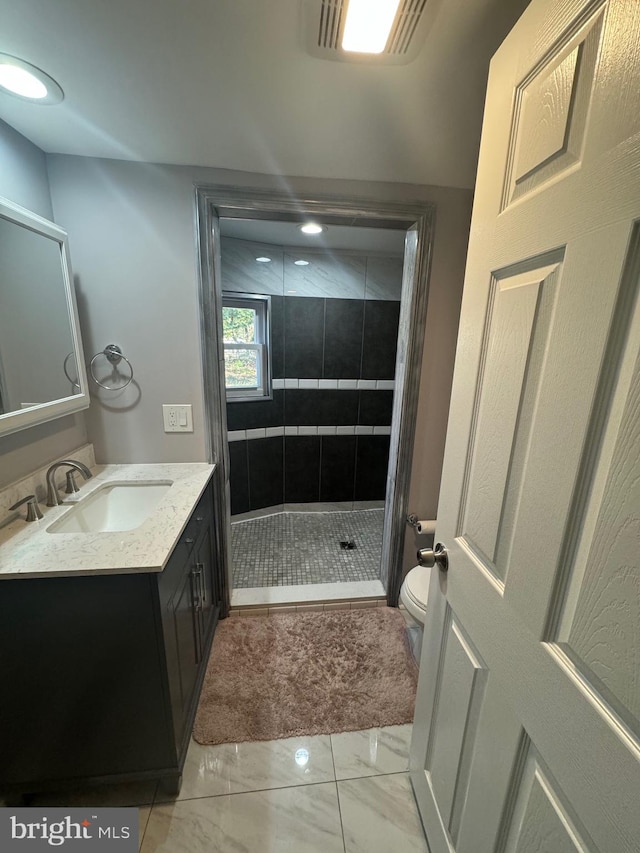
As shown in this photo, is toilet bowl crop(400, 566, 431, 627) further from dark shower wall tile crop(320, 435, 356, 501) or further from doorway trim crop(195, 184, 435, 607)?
dark shower wall tile crop(320, 435, 356, 501)

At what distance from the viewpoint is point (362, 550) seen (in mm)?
2615

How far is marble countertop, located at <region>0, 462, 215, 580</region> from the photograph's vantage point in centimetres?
94

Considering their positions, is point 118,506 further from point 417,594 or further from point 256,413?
point 256,413

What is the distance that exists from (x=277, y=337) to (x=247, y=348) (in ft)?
0.91

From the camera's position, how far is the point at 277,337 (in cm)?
287

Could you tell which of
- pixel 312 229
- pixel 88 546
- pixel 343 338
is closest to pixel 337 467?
pixel 343 338

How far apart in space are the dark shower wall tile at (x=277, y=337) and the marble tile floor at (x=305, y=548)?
4.42ft

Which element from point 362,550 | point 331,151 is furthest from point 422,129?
point 362,550

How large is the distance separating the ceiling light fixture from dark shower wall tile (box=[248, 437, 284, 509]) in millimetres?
2460

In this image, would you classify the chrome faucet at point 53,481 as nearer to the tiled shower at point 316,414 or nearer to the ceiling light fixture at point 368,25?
the tiled shower at point 316,414

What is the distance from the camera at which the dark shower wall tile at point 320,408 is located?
10.1 ft

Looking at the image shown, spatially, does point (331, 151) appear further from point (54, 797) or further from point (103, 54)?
point (54, 797)

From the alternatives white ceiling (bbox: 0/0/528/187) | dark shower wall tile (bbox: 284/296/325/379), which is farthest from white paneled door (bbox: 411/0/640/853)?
dark shower wall tile (bbox: 284/296/325/379)

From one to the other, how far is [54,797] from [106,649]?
643 mm
